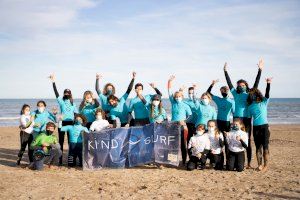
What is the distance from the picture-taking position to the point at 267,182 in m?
8.02

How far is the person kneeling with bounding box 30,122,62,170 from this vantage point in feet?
31.0

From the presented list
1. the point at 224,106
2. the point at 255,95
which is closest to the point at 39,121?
the point at 224,106

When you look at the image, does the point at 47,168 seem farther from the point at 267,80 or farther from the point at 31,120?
the point at 267,80

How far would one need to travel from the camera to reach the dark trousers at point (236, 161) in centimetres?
919

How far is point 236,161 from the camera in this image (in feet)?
30.5

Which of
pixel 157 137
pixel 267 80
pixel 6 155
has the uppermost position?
pixel 267 80

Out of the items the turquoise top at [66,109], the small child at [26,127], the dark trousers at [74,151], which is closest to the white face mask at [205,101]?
the dark trousers at [74,151]

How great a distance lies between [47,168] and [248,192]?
5354mm

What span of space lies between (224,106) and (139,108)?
2432 mm

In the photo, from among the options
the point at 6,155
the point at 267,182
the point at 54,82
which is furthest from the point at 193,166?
the point at 6,155

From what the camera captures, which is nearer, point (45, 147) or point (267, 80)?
point (267, 80)

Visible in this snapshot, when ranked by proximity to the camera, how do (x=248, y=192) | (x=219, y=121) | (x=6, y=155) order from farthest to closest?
(x=6, y=155) < (x=219, y=121) < (x=248, y=192)

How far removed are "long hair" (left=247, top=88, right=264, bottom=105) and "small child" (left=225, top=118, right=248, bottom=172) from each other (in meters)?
0.63

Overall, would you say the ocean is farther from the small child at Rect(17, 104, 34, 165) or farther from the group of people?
the group of people
